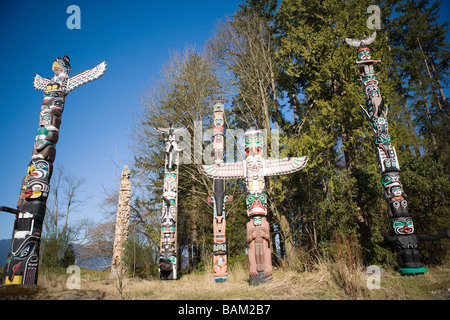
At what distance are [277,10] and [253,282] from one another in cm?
1255

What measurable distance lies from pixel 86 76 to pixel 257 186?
6.06 metres

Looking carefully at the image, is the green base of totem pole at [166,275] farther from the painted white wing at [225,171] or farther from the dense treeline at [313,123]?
the painted white wing at [225,171]

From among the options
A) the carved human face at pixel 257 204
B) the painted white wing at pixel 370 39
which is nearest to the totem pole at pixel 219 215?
the carved human face at pixel 257 204

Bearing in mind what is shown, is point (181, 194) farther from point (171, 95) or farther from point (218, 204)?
point (218, 204)

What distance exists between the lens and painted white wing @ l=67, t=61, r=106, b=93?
757 cm

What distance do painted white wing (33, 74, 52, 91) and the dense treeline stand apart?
5.39m

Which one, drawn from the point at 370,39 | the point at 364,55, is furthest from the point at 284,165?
the point at 370,39

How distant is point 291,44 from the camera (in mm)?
11945

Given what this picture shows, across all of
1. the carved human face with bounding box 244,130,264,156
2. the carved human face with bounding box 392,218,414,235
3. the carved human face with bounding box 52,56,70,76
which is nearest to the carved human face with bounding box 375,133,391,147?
the carved human face with bounding box 392,218,414,235

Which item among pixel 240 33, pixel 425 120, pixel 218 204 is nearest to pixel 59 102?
pixel 218 204

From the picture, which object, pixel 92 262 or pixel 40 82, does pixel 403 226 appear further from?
pixel 92 262

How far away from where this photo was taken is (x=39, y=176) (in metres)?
6.33

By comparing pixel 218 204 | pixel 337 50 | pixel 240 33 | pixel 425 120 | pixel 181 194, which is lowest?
pixel 218 204
